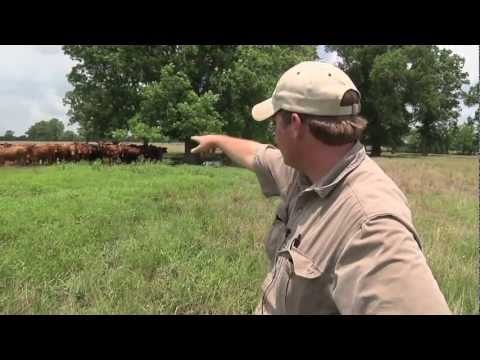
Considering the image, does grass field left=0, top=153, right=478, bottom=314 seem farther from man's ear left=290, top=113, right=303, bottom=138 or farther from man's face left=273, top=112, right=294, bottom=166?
man's ear left=290, top=113, right=303, bottom=138

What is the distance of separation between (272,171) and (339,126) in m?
0.81

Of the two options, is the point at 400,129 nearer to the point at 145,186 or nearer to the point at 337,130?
the point at 145,186

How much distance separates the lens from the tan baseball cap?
1588 millimetres

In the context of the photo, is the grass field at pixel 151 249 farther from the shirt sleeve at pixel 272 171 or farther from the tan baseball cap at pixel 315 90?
the tan baseball cap at pixel 315 90

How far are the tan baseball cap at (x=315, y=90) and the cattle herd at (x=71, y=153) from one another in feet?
42.7

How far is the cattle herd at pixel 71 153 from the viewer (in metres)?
14.1

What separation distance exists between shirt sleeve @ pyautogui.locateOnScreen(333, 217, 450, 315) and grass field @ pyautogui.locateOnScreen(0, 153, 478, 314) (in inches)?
107

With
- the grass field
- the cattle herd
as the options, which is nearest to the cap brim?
the grass field

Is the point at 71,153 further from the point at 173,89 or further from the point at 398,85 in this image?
the point at 398,85

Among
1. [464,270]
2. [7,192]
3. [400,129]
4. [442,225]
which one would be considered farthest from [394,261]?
[400,129]

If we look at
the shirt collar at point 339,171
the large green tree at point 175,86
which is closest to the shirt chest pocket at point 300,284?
the shirt collar at point 339,171

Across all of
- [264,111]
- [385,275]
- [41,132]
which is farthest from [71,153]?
[385,275]

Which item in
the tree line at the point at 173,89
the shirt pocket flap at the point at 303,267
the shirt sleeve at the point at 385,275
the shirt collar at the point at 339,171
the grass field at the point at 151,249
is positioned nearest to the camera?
the shirt sleeve at the point at 385,275

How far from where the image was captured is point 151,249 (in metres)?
5.54
